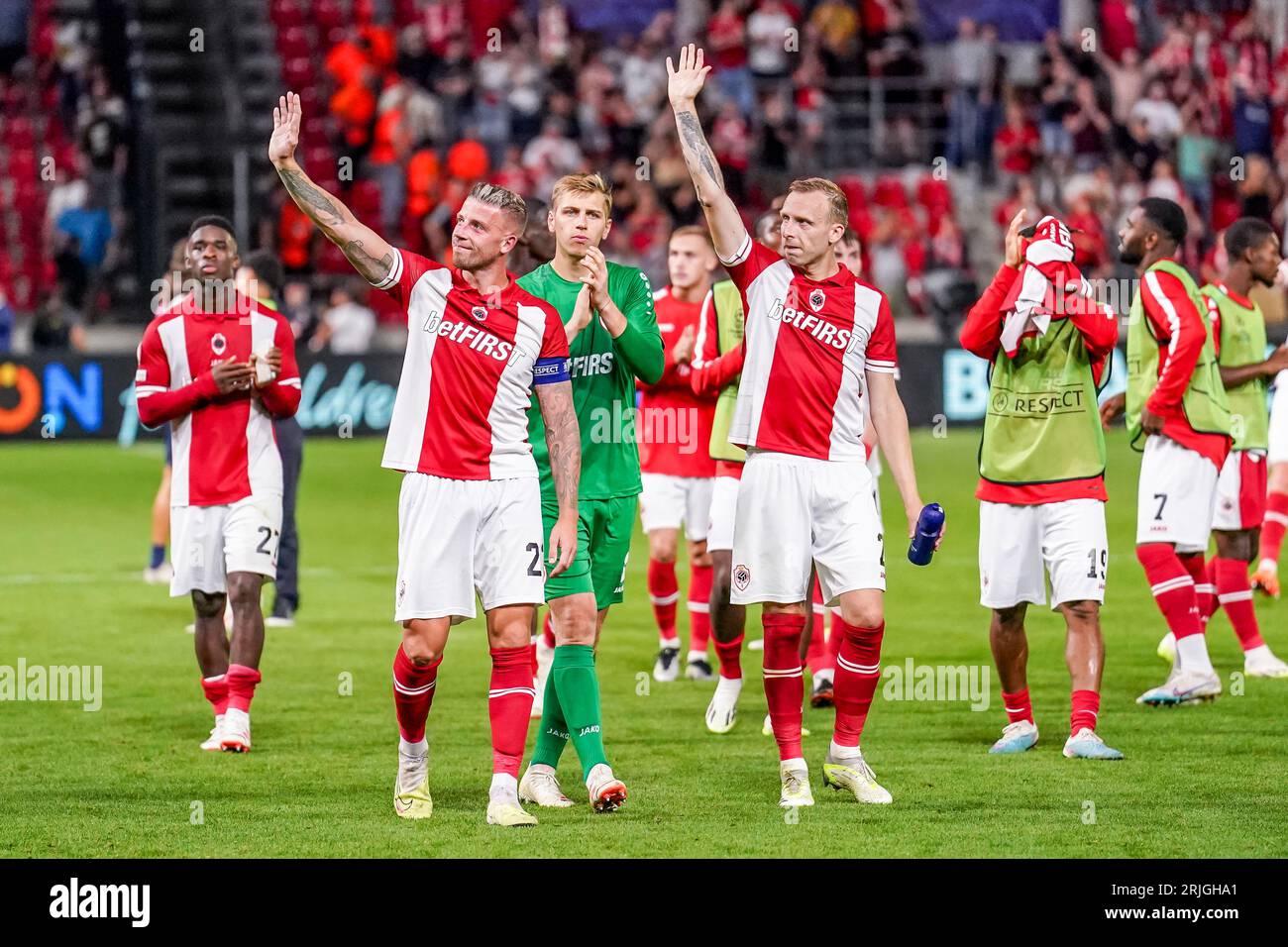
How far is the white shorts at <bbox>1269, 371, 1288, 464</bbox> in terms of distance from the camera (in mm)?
12445

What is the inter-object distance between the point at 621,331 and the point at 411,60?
20.1 metres

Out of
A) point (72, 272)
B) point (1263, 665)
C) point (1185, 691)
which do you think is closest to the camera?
point (1185, 691)

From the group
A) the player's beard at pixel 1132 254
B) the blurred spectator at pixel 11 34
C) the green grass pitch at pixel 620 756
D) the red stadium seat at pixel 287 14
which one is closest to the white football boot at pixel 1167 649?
the green grass pitch at pixel 620 756

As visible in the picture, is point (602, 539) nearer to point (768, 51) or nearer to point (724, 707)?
point (724, 707)

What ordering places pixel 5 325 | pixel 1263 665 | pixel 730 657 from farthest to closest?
pixel 5 325
pixel 1263 665
pixel 730 657

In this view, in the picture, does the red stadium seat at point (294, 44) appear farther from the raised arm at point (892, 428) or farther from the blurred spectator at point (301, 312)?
the raised arm at point (892, 428)

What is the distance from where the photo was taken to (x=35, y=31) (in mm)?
27141

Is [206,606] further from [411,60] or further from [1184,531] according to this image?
[411,60]

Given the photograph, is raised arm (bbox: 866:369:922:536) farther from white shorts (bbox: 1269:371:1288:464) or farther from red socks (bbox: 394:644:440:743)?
white shorts (bbox: 1269:371:1288:464)

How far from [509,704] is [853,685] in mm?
1321

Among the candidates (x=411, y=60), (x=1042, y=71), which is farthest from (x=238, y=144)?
(x=1042, y=71)

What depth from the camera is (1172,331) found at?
29.6 feet

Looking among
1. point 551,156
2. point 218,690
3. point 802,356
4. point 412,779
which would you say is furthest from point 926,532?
point 551,156
